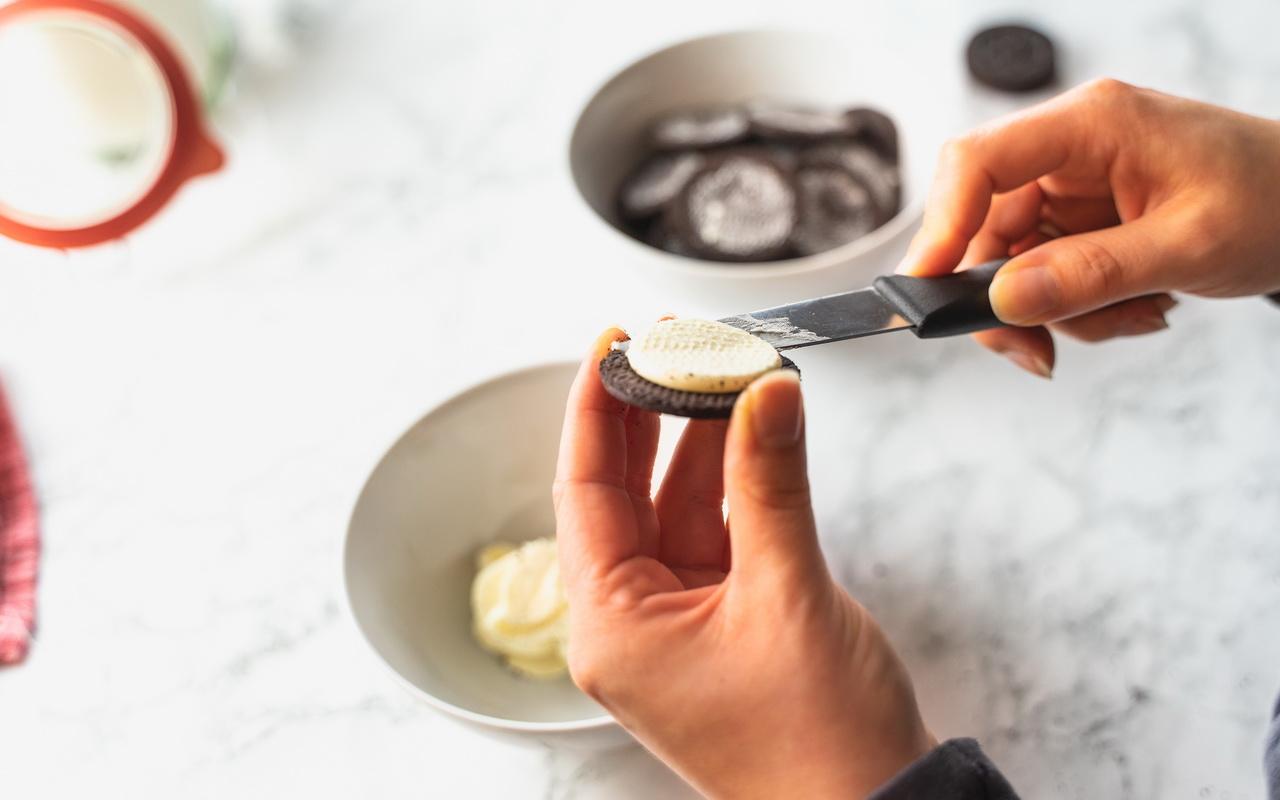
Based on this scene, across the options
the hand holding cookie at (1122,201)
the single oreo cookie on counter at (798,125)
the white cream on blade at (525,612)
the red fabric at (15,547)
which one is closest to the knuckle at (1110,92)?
the hand holding cookie at (1122,201)

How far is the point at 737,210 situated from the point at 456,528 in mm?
445

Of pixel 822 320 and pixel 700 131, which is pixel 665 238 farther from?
pixel 822 320

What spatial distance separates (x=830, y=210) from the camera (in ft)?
3.58

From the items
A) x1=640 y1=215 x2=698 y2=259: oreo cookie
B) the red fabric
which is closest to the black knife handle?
x1=640 y1=215 x2=698 y2=259: oreo cookie

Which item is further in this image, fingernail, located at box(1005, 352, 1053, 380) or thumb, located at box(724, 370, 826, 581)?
fingernail, located at box(1005, 352, 1053, 380)

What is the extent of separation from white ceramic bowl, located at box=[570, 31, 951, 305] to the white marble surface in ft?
0.23

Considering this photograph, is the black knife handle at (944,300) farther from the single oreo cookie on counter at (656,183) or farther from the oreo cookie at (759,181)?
the single oreo cookie on counter at (656,183)

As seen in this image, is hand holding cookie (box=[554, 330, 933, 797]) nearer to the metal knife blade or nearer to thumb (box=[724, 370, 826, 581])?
thumb (box=[724, 370, 826, 581])

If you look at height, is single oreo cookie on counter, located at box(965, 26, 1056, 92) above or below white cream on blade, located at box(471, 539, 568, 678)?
above

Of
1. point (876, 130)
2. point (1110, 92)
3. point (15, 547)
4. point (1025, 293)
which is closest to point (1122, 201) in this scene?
point (1110, 92)

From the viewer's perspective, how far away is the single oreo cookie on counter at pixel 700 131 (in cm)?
117

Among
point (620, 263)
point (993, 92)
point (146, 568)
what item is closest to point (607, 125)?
point (620, 263)

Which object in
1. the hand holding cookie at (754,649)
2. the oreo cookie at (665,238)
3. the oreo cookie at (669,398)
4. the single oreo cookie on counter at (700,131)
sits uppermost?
the single oreo cookie on counter at (700,131)

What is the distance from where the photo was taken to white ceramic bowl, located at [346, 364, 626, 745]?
2.59ft
